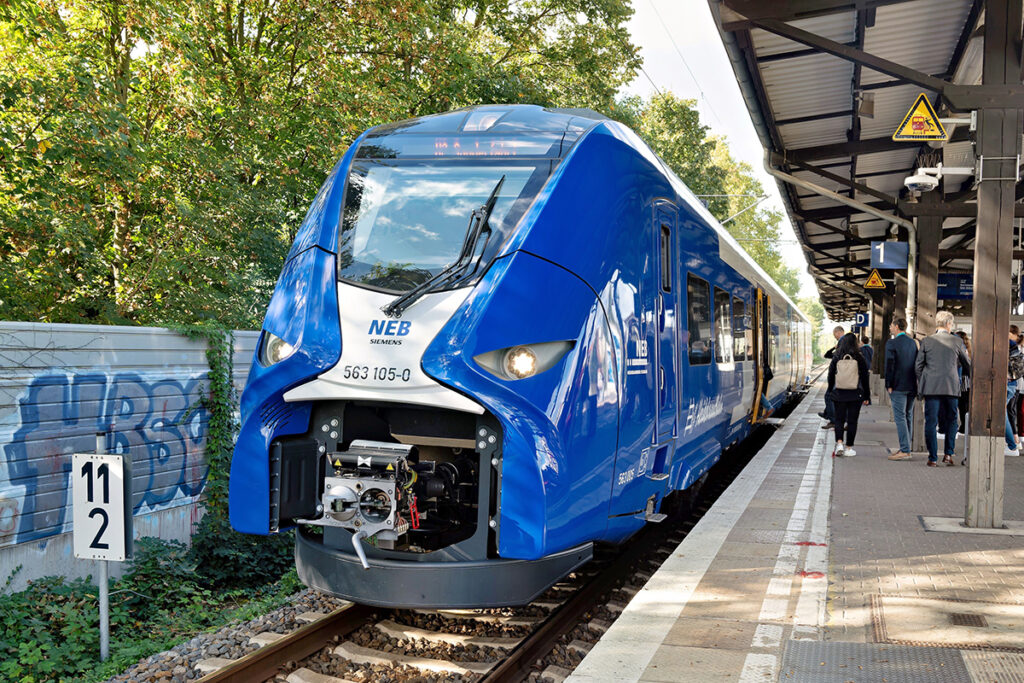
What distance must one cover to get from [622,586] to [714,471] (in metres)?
6.37

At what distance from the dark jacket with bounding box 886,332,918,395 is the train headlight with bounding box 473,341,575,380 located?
879cm

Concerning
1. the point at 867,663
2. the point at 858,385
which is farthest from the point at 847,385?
the point at 867,663

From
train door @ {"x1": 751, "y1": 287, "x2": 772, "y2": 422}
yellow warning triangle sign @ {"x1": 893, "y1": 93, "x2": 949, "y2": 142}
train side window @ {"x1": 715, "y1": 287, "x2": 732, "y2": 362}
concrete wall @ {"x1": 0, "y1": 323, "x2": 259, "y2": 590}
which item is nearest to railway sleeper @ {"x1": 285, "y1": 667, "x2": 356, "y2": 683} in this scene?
concrete wall @ {"x1": 0, "y1": 323, "x2": 259, "y2": 590}

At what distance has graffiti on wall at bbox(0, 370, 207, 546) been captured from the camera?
7.30 m

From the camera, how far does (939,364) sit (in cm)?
1042

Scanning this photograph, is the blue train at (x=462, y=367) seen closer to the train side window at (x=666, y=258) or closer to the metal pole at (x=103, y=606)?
the train side window at (x=666, y=258)

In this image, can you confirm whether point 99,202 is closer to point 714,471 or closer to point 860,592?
point 714,471

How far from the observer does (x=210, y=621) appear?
296 inches

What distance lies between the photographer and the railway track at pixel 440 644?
15.6ft

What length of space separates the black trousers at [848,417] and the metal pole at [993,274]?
194 inches

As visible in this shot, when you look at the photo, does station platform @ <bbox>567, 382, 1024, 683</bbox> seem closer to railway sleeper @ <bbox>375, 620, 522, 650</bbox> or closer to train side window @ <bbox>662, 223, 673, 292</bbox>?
railway sleeper @ <bbox>375, 620, 522, 650</bbox>

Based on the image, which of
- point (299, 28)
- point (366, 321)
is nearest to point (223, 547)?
point (366, 321)

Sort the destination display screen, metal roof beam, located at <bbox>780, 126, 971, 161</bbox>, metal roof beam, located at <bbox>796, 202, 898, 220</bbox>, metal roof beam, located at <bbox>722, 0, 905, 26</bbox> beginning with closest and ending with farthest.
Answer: the destination display screen, metal roof beam, located at <bbox>722, 0, 905, 26</bbox>, metal roof beam, located at <bbox>780, 126, 971, 161</bbox>, metal roof beam, located at <bbox>796, 202, 898, 220</bbox>

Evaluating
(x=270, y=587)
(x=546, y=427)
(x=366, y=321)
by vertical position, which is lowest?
(x=270, y=587)
